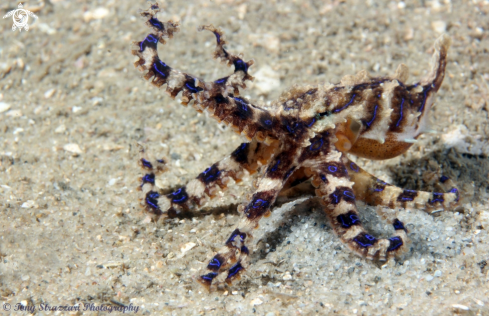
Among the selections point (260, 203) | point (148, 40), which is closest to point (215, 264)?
point (260, 203)

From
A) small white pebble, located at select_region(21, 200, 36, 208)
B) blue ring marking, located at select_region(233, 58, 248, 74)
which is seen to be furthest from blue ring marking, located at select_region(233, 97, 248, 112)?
small white pebble, located at select_region(21, 200, 36, 208)

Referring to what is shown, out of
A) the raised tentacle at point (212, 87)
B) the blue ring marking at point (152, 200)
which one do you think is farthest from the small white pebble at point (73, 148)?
the raised tentacle at point (212, 87)

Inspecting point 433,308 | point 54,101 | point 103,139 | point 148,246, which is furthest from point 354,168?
point 54,101

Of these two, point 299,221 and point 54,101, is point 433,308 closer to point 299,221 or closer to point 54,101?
point 299,221

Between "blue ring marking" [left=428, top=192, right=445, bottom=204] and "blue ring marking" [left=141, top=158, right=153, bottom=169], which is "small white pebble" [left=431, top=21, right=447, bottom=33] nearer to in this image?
"blue ring marking" [left=428, top=192, right=445, bottom=204]

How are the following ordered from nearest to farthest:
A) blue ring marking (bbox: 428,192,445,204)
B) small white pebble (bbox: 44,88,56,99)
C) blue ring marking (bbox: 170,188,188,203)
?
blue ring marking (bbox: 428,192,445,204) → blue ring marking (bbox: 170,188,188,203) → small white pebble (bbox: 44,88,56,99)

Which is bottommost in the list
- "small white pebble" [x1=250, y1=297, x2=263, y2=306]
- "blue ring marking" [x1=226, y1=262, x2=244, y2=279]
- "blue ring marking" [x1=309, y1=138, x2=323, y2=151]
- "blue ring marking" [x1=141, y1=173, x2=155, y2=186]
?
"small white pebble" [x1=250, y1=297, x2=263, y2=306]

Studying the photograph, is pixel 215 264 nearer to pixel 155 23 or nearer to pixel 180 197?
pixel 180 197
